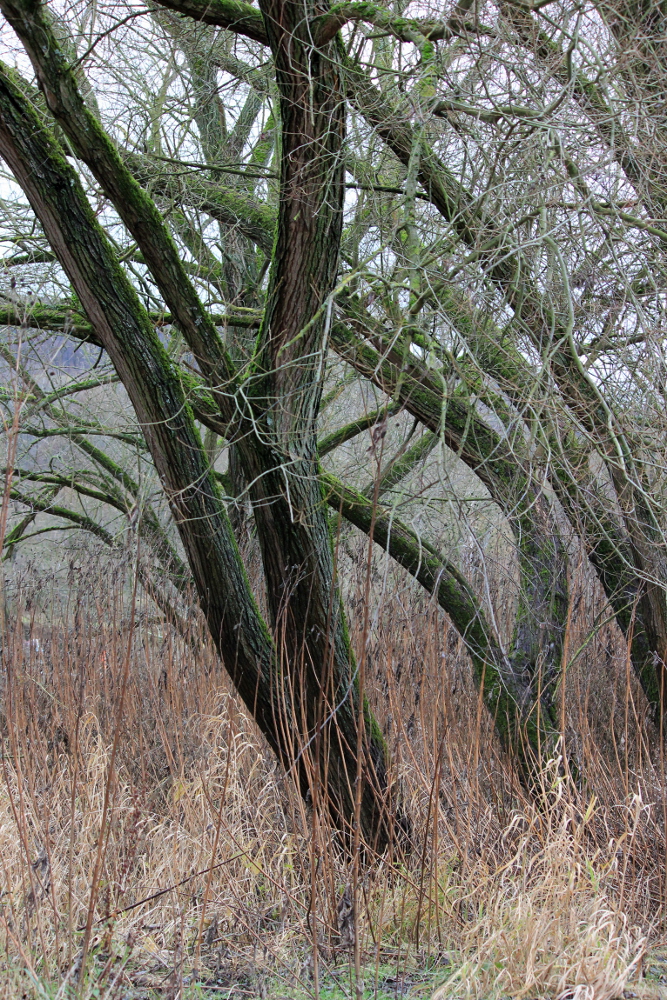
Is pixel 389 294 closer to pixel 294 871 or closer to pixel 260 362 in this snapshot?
pixel 260 362

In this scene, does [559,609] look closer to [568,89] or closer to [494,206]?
[494,206]

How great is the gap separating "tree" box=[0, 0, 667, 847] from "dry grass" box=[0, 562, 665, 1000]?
0.28 meters

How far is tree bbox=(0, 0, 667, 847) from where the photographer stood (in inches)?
103

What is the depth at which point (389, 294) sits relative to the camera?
2984 millimetres

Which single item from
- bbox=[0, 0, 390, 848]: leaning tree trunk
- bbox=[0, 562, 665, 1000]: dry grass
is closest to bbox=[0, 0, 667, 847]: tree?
bbox=[0, 0, 390, 848]: leaning tree trunk

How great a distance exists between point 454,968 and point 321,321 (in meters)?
2.38

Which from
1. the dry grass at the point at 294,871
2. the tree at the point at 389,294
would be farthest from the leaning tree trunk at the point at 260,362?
the dry grass at the point at 294,871

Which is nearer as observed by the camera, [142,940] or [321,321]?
[142,940]

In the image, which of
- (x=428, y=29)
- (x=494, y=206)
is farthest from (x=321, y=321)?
(x=428, y=29)

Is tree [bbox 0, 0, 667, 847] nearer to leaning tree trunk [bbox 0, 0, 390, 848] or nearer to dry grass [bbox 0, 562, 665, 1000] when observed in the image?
leaning tree trunk [bbox 0, 0, 390, 848]

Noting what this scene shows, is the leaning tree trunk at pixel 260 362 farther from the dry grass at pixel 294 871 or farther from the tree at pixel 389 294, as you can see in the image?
the dry grass at pixel 294 871

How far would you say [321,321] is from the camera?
3.25m

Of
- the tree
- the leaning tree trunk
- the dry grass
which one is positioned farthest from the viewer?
the leaning tree trunk

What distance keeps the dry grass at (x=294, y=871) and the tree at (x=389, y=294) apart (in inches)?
11.1
